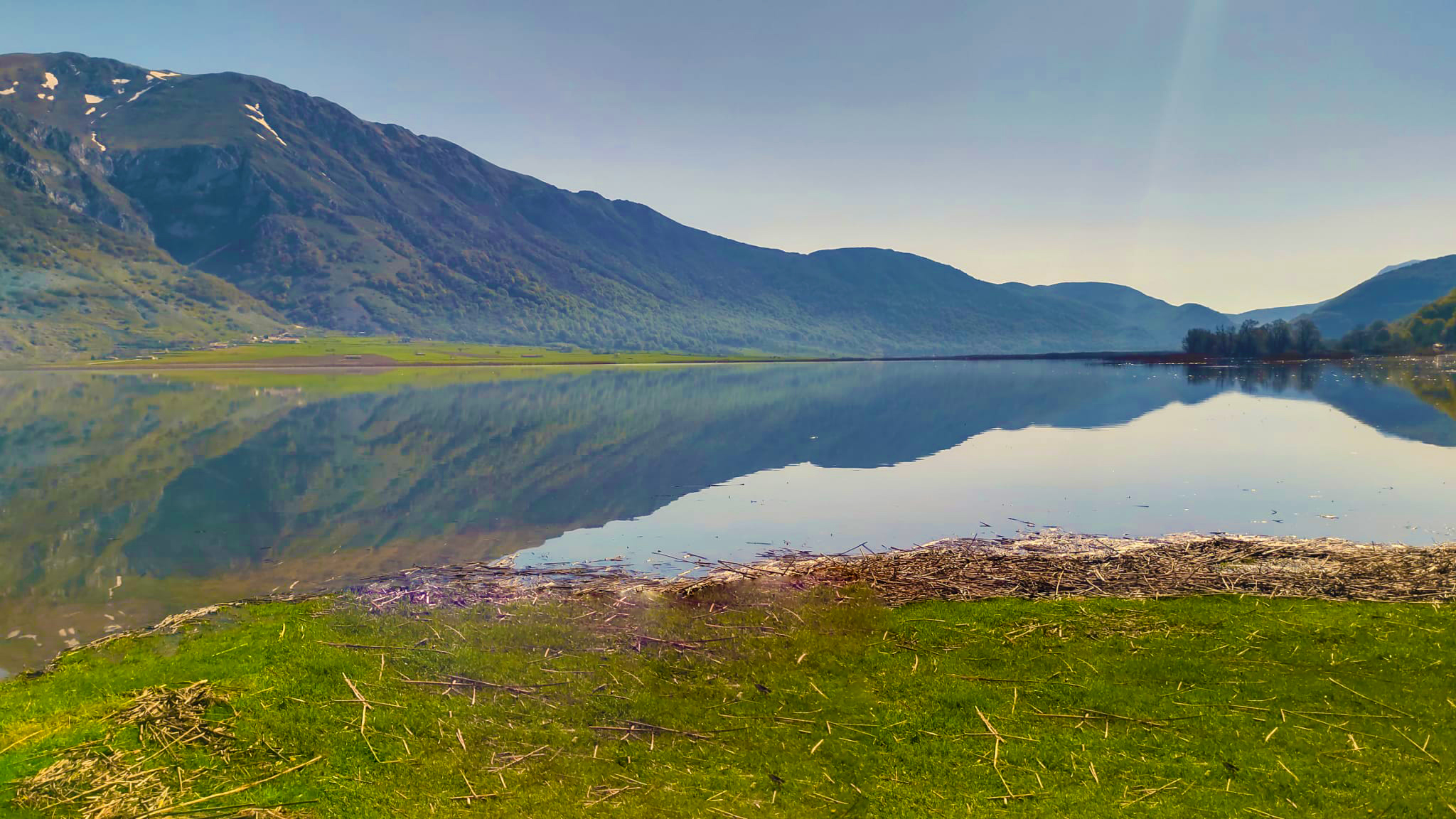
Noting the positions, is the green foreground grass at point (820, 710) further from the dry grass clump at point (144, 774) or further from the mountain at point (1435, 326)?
the mountain at point (1435, 326)

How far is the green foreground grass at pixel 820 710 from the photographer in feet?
27.5

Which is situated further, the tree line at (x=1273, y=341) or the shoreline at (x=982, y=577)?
the tree line at (x=1273, y=341)

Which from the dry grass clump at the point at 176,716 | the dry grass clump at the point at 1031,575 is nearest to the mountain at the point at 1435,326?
the dry grass clump at the point at 1031,575

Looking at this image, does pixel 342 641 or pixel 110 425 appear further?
pixel 110 425

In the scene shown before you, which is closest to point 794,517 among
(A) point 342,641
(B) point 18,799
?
(A) point 342,641

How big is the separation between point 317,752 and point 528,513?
17548 mm

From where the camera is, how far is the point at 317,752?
31.3 ft

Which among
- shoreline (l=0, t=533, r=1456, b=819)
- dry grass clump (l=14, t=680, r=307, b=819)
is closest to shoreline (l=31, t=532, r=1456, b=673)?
shoreline (l=0, t=533, r=1456, b=819)

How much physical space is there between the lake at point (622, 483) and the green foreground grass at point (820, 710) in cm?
547

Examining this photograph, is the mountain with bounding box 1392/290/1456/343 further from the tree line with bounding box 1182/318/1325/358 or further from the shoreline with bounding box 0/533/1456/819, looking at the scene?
the shoreline with bounding box 0/533/1456/819

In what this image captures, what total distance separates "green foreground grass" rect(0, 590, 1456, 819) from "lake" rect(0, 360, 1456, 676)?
17.9 feet

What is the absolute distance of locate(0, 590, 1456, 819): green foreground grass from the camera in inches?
330

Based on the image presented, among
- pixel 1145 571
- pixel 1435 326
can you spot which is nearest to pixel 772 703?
pixel 1145 571

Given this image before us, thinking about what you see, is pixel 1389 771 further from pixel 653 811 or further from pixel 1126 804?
pixel 653 811
